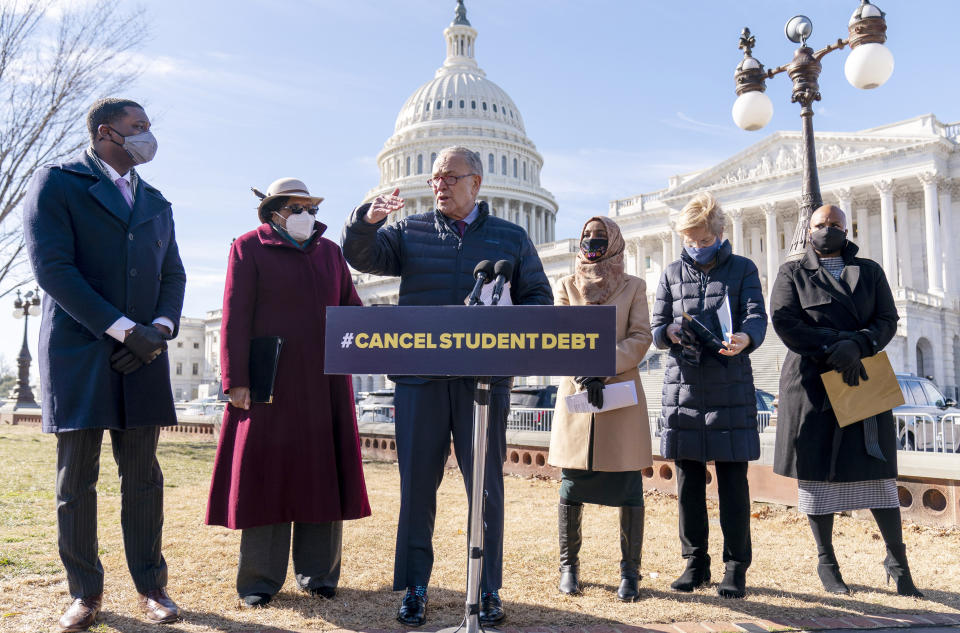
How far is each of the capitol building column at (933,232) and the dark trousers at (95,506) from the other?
51021 millimetres

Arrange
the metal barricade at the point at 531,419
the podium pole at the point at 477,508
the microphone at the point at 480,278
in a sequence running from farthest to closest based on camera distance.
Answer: the metal barricade at the point at 531,419
the podium pole at the point at 477,508
the microphone at the point at 480,278

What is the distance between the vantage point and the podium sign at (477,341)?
10.4ft

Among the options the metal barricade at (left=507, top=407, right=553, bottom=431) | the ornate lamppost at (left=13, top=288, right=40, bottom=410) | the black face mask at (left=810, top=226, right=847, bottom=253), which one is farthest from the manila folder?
the ornate lamppost at (left=13, top=288, right=40, bottom=410)

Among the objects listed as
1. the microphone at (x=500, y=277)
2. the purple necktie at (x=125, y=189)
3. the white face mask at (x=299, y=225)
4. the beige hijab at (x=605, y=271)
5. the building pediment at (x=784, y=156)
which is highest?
the building pediment at (x=784, y=156)

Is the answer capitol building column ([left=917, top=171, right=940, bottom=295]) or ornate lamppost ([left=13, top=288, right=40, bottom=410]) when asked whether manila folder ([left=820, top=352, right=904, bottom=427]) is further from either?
capitol building column ([left=917, top=171, right=940, bottom=295])

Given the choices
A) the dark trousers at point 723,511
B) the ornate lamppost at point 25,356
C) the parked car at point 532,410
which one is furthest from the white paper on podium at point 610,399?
the ornate lamppost at point 25,356

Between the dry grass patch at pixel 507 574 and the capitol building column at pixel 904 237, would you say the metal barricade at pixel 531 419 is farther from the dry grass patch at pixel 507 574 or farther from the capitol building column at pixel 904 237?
the capitol building column at pixel 904 237

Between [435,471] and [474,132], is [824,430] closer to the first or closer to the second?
[435,471]

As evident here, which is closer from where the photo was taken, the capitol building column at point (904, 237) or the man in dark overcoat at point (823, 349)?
the man in dark overcoat at point (823, 349)

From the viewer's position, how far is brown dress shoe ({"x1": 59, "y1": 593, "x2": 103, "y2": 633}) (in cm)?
386

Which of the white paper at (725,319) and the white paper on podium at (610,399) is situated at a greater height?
the white paper at (725,319)

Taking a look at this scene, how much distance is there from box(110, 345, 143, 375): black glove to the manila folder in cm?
418

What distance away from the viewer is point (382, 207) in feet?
13.3

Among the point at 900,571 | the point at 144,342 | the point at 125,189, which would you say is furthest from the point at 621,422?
the point at 125,189
